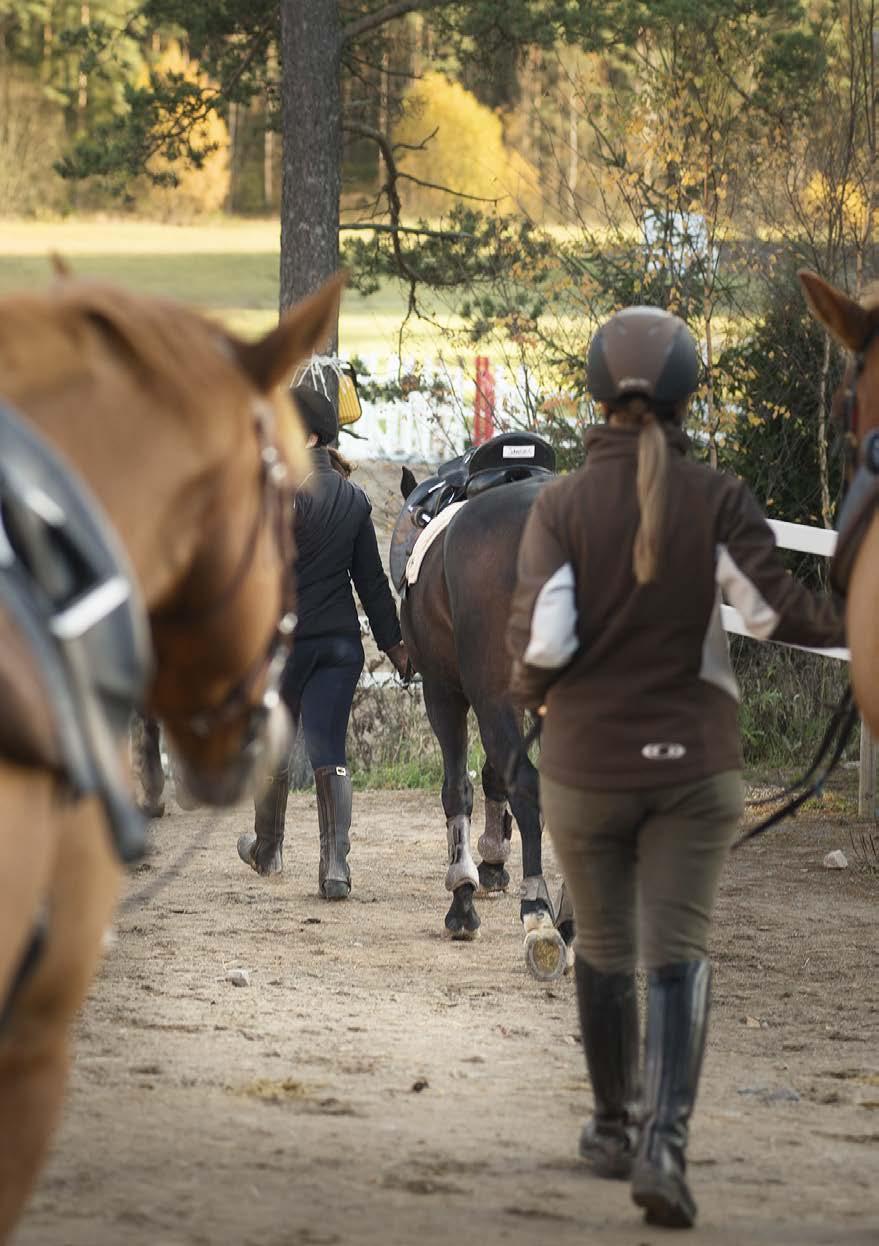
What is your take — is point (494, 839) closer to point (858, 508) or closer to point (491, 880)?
point (491, 880)

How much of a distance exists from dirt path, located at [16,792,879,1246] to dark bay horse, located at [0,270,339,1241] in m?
1.37

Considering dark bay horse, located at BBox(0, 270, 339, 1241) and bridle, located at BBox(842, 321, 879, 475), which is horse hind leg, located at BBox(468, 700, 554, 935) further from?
dark bay horse, located at BBox(0, 270, 339, 1241)

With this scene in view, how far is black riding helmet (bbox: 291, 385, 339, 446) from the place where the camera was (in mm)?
7914

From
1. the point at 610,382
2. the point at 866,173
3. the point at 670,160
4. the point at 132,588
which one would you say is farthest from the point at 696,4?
the point at 132,588

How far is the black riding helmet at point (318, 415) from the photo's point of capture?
791cm

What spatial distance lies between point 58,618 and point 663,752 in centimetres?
199

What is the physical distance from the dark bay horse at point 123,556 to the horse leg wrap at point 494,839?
530 centimetres

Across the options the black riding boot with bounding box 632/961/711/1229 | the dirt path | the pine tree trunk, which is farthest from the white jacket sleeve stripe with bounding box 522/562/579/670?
the pine tree trunk

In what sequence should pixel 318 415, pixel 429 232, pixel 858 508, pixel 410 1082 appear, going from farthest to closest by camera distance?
pixel 429 232, pixel 318 415, pixel 410 1082, pixel 858 508

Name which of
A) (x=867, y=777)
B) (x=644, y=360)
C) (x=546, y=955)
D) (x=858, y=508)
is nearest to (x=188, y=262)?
(x=867, y=777)

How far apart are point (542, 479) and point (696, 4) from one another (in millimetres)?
6037

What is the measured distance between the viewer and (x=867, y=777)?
29.8ft

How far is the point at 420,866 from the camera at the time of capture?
29.2ft

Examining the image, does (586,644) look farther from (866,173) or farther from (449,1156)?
(866,173)
